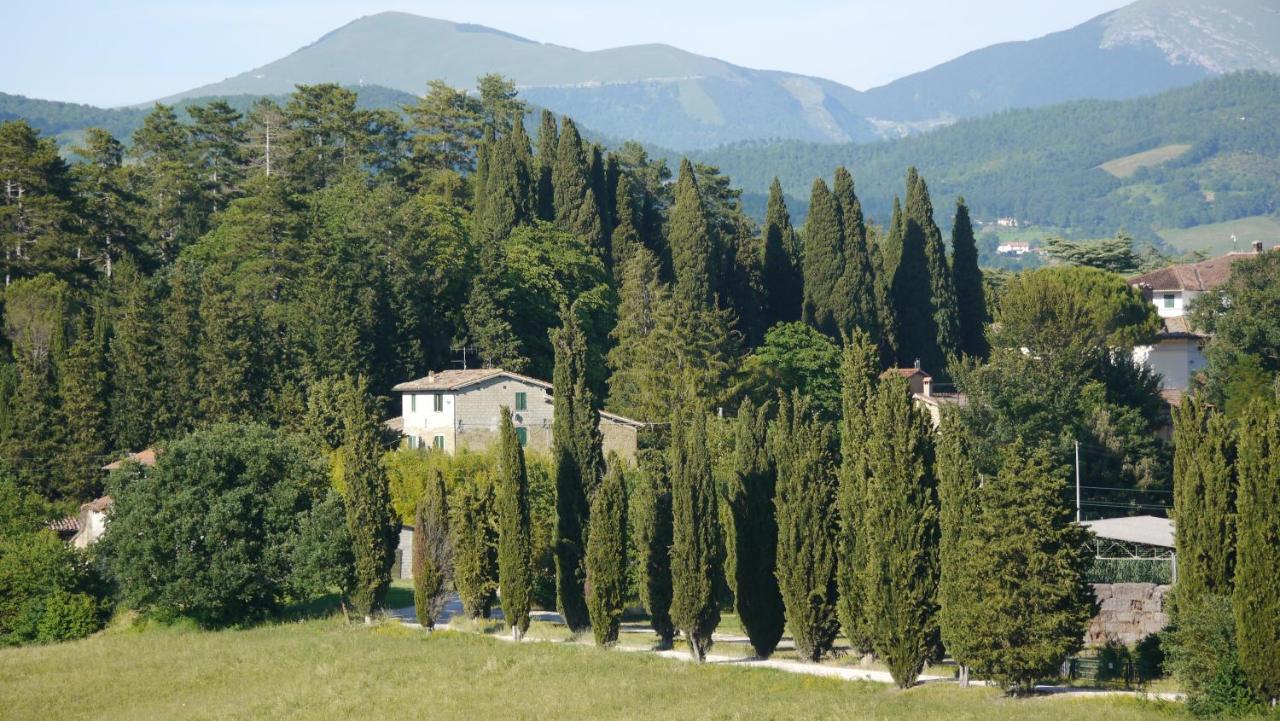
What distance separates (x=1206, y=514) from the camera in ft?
120

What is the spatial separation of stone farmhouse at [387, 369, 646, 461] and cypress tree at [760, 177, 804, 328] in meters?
25.6

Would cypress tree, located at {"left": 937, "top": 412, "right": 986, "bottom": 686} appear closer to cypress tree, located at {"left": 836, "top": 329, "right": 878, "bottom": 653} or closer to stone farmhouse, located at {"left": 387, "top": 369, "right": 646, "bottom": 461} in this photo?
cypress tree, located at {"left": 836, "top": 329, "right": 878, "bottom": 653}

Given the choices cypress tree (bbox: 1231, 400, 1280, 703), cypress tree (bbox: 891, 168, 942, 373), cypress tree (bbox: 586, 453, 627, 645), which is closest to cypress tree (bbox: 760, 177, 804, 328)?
cypress tree (bbox: 891, 168, 942, 373)

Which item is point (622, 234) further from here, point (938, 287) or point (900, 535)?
point (900, 535)

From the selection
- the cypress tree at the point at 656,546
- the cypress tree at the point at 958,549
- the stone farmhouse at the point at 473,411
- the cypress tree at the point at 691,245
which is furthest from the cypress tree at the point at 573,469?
the cypress tree at the point at 691,245

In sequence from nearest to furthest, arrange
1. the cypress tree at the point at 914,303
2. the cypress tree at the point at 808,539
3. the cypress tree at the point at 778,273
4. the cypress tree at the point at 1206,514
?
1. the cypress tree at the point at 1206,514
2. the cypress tree at the point at 808,539
3. the cypress tree at the point at 914,303
4. the cypress tree at the point at 778,273

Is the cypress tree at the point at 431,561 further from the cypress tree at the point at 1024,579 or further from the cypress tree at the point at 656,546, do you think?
the cypress tree at the point at 1024,579

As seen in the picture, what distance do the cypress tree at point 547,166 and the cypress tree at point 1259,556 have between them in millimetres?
64377

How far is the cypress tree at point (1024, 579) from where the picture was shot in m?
35.6

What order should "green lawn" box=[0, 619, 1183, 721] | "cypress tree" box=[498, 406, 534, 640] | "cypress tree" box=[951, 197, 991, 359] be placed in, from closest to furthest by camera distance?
"green lawn" box=[0, 619, 1183, 721], "cypress tree" box=[498, 406, 534, 640], "cypress tree" box=[951, 197, 991, 359]

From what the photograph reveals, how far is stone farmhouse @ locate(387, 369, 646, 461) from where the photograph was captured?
250 ft

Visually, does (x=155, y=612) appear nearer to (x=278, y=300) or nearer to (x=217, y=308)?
(x=217, y=308)

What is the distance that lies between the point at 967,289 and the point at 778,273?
12.5 m

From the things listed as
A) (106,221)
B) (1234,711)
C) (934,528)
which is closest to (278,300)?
(106,221)
